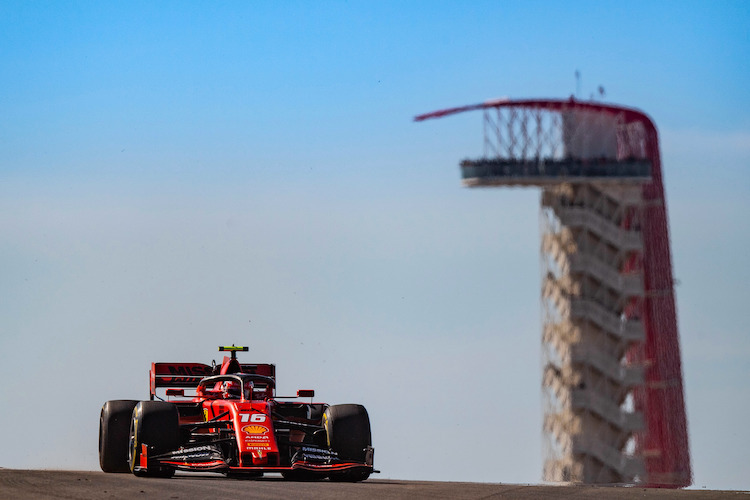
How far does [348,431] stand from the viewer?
26.8m

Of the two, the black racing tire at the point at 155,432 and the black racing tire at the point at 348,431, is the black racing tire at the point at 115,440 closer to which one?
the black racing tire at the point at 155,432

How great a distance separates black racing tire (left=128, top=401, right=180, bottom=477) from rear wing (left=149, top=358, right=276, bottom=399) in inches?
191

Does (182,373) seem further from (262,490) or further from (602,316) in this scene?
(602,316)

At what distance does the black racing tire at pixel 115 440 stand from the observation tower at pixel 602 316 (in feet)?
214

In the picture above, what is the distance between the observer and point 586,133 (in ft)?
311

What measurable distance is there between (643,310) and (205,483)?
7512cm

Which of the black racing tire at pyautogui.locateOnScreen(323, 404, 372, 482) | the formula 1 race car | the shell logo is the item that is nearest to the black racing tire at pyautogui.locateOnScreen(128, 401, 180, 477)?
the formula 1 race car

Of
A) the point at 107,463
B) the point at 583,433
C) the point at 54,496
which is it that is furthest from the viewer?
the point at 583,433

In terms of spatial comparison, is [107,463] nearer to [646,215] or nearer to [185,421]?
[185,421]

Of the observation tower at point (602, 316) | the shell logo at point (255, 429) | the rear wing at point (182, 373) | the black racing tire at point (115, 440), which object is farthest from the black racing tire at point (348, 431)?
the observation tower at point (602, 316)

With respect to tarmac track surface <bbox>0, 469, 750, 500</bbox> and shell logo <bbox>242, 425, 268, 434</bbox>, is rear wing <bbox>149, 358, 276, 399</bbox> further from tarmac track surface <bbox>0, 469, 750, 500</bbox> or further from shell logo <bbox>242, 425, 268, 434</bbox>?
tarmac track surface <bbox>0, 469, 750, 500</bbox>

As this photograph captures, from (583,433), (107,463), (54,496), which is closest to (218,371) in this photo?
(107,463)

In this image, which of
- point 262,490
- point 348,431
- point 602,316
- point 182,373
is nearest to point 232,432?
point 348,431

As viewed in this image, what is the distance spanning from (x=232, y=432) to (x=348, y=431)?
8.03 ft
